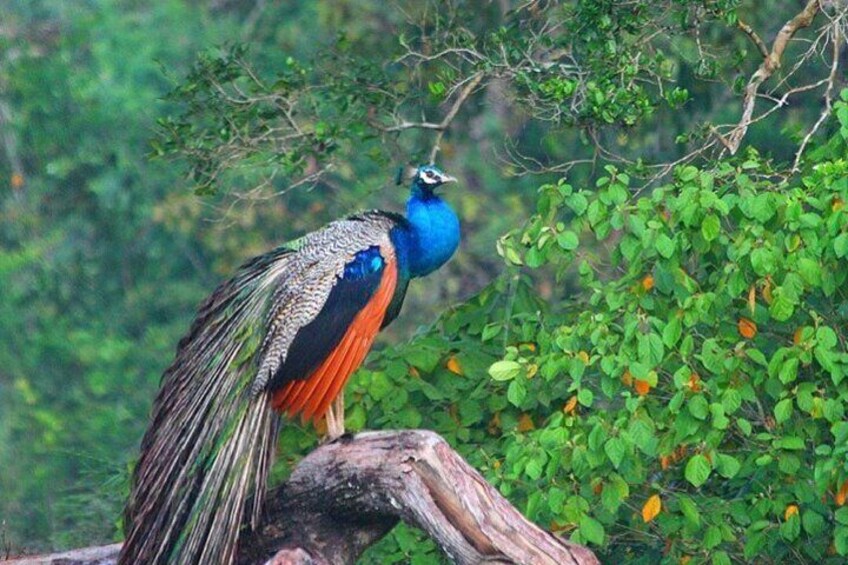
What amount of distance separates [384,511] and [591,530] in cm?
53

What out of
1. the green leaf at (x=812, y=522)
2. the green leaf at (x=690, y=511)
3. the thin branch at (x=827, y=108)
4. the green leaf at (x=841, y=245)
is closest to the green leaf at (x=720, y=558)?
the green leaf at (x=690, y=511)

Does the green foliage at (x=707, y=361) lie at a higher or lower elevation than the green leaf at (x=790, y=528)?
higher

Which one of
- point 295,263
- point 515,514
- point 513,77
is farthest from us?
point 513,77

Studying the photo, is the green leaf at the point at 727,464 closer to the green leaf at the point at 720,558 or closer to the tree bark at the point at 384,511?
the green leaf at the point at 720,558

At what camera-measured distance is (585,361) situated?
15.6 feet

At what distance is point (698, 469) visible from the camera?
15.3 ft

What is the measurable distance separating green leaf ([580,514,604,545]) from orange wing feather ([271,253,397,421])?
2.66ft

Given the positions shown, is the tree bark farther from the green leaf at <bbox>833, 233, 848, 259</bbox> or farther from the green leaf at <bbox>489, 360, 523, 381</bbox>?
the green leaf at <bbox>833, 233, 848, 259</bbox>

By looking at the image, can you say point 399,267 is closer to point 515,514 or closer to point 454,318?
point 454,318

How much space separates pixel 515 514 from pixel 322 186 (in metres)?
6.45

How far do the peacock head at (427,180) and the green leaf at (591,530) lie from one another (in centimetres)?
120

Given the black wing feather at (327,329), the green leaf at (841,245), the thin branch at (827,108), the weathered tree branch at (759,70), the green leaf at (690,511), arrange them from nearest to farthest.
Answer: the green leaf at (841,245) → the green leaf at (690,511) → the black wing feather at (327,329) → the thin branch at (827,108) → the weathered tree branch at (759,70)

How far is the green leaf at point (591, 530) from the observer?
188 inches

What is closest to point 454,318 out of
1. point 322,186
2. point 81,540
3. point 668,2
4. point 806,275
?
point 668,2
